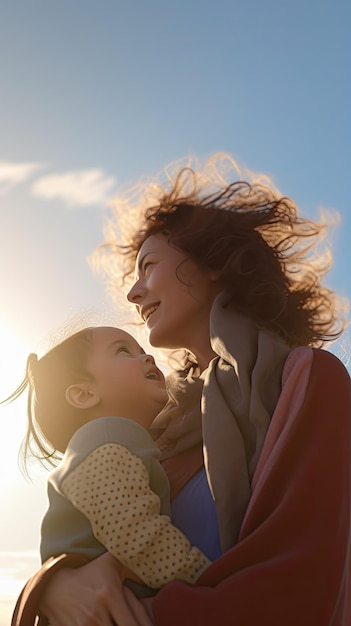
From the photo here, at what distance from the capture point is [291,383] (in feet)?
9.38

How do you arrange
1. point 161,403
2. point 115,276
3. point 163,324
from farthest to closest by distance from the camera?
1. point 115,276
2. point 163,324
3. point 161,403

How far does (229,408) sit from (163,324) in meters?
0.79

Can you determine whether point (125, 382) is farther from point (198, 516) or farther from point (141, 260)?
point (141, 260)

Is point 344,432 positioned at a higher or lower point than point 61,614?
higher

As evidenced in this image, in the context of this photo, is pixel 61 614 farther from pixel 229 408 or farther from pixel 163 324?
pixel 163 324

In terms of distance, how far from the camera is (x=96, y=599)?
2535mm

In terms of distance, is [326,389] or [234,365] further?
[234,365]

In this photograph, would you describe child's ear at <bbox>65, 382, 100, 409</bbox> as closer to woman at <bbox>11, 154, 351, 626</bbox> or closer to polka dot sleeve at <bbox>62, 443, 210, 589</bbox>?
woman at <bbox>11, 154, 351, 626</bbox>

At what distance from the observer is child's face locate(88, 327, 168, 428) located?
3.33 meters

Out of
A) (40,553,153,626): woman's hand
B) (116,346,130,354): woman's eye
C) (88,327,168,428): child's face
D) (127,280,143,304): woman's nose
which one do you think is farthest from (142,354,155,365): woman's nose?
(40,553,153,626): woman's hand

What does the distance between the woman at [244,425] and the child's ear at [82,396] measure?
362 millimetres

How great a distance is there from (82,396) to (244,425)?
784 mm

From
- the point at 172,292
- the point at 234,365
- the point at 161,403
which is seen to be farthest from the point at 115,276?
the point at 234,365

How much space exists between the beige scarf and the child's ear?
0.36m
